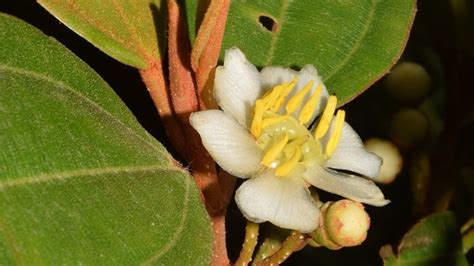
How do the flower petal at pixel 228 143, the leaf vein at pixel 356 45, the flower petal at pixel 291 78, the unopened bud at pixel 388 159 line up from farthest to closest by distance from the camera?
the unopened bud at pixel 388 159
the leaf vein at pixel 356 45
the flower petal at pixel 291 78
the flower petal at pixel 228 143

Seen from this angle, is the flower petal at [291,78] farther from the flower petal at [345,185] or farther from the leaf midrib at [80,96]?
the leaf midrib at [80,96]

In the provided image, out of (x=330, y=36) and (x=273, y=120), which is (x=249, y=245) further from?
(x=330, y=36)

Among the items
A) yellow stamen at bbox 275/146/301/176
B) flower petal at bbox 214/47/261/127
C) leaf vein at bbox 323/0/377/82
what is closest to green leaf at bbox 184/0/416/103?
leaf vein at bbox 323/0/377/82

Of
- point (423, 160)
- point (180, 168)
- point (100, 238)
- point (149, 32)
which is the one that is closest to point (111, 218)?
point (100, 238)

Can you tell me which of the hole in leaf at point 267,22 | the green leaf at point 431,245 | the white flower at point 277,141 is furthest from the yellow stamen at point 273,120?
the green leaf at point 431,245

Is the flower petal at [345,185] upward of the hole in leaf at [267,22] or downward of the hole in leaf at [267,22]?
downward

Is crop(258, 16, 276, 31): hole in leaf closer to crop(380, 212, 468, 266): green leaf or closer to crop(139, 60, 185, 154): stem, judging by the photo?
crop(139, 60, 185, 154): stem
